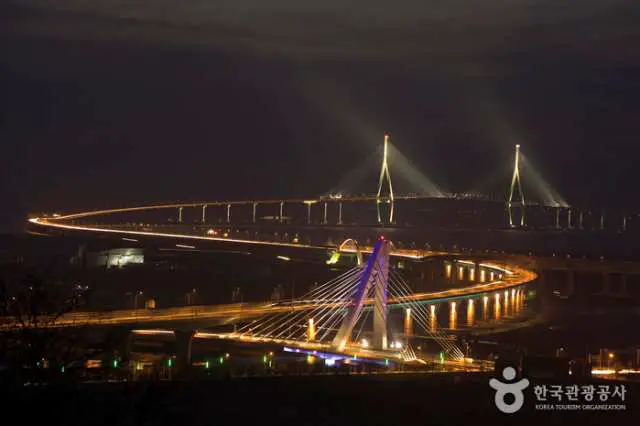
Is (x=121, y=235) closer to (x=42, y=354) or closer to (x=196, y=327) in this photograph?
(x=196, y=327)

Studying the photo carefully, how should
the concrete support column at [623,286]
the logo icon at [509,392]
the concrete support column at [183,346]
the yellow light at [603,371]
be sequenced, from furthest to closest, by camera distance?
the concrete support column at [623,286] → the concrete support column at [183,346] → the yellow light at [603,371] → the logo icon at [509,392]

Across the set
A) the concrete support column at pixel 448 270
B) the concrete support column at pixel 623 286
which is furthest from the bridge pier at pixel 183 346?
the concrete support column at pixel 623 286

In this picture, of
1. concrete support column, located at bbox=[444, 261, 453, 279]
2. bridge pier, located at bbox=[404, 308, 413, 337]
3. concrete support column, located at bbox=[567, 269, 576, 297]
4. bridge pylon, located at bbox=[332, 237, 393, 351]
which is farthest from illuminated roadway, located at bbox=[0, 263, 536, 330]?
concrete support column, located at bbox=[444, 261, 453, 279]

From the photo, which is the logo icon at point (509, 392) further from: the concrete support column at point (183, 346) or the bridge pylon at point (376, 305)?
the bridge pylon at point (376, 305)

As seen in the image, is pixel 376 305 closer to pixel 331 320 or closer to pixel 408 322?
pixel 331 320

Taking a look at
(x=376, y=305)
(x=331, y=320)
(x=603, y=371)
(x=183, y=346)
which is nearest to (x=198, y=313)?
(x=331, y=320)

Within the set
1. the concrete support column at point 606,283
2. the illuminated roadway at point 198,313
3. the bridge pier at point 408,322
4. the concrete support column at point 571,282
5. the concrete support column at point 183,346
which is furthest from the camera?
the concrete support column at point 606,283

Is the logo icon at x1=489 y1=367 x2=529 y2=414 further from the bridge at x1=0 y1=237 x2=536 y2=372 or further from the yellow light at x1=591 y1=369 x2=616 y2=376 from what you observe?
the bridge at x1=0 y1=237 x2=536 y2=372

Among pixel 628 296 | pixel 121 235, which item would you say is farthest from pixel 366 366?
pixel 121 235
